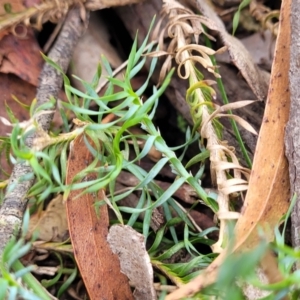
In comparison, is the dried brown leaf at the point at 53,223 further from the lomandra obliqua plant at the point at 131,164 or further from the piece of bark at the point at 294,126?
the piece of bark at the point at 294,126

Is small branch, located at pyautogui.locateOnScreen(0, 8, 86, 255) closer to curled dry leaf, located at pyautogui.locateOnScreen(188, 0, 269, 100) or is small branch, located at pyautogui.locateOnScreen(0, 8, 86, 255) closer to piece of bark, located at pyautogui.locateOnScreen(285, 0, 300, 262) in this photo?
curled dry leaf, located at pyautogui.locateOnScreen(188, 0, 269, 100)

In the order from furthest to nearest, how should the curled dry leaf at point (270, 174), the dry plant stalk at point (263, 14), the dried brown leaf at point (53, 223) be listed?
the dry plant stalk at point (263, 14) → the dried brown leaf at point (53, 223) → the curled dry leaf at point (270, 174)

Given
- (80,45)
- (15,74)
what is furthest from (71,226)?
(80,45)

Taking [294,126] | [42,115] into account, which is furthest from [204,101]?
[42,115]

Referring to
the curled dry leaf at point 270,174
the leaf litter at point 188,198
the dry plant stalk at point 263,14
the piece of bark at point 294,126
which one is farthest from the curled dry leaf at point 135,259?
the dry plant stalk at point 263,14

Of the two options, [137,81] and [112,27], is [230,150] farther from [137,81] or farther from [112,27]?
[112,27]
